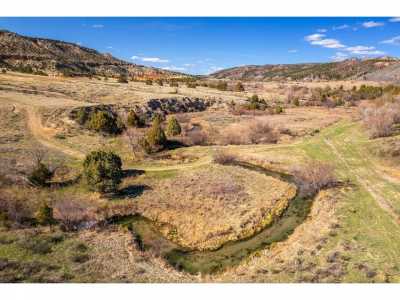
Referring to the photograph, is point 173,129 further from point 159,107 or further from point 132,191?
point 132,191

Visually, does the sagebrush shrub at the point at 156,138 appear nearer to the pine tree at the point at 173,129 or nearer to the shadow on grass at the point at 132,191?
the pine tree at the point at 173,129

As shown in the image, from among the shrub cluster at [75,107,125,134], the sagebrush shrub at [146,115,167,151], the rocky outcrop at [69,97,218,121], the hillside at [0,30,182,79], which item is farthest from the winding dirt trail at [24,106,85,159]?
the hillside at [0,30,182,79]

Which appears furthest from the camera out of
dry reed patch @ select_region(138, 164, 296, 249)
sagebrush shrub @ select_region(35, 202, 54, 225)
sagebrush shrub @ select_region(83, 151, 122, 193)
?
sagebrush shrub @ select_region(83, 151, 122, 193)

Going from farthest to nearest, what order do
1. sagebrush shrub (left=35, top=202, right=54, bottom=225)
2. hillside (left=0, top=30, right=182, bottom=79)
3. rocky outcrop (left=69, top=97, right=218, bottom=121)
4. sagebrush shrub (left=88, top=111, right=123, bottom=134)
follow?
hillside (left=0, top=30, right=182, bottom=79) → rocky outcrop (left=69, top=97, right=218, bottom=121) → sagebrush shrub (left=88, top=111, right=123, bottom=134) → sagebrush shrub (left=35, top=202, right=54, bottom=225)

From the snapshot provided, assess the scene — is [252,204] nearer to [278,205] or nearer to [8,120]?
[278,205]

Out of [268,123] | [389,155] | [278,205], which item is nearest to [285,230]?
[278,205]

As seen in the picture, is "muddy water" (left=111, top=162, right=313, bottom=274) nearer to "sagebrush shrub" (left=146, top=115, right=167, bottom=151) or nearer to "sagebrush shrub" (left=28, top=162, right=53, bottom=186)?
"sagebrush shrub" (left=28, top=162, right=53, bottom=186)

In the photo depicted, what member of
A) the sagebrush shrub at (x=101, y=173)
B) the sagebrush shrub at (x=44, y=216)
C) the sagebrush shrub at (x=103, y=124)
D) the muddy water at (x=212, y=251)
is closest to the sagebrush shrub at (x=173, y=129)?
the sagebrush shrub at (x=103, y=124)

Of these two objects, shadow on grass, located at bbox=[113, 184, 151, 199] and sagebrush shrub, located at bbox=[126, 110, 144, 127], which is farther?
sagebrush shrub, located at bbox=[126, 110, 144, 127]
